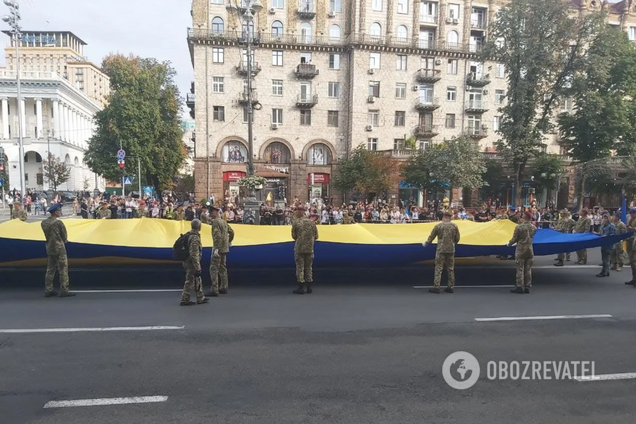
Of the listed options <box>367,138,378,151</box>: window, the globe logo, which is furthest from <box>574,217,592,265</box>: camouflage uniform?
<box>367,138,378,151</box>: window

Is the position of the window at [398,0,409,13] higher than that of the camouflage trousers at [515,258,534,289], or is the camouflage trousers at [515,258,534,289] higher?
the window at [398,0,409,13]

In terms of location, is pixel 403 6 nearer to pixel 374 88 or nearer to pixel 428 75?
pixel 428 75

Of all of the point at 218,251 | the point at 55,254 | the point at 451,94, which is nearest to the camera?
the point at 55,254

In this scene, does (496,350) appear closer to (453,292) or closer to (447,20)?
(453,292)

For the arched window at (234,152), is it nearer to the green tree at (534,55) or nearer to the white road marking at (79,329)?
the green tree at (534,55)

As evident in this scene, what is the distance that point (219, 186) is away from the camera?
41.7 m

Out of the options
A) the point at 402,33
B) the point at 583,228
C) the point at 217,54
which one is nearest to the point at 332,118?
the point at 402,33

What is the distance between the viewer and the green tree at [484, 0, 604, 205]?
2894cm

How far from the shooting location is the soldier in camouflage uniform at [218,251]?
374 inches

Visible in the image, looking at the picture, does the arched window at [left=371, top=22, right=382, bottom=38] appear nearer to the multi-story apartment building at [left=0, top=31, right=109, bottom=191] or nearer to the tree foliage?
the tree foliage

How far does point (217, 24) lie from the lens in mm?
40656

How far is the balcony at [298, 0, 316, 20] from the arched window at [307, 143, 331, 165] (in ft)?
38.7

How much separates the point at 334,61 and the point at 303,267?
36.4m

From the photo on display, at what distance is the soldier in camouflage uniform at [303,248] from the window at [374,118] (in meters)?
34.8
